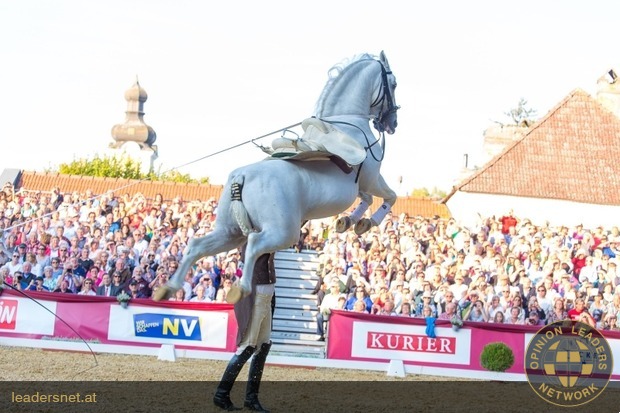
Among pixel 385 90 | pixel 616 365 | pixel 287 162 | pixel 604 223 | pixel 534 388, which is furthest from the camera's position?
pixel 604 223

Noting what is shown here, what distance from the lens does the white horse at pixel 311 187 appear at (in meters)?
8.16

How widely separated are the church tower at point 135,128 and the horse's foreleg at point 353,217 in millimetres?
69071

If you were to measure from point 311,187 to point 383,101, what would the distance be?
48.0 inches

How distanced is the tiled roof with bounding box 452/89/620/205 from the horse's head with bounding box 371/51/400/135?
21016 mm

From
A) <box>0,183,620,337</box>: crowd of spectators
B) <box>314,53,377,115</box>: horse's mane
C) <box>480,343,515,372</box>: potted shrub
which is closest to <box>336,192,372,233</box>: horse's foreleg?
<box>314,53,377,115</box>: horse's mane

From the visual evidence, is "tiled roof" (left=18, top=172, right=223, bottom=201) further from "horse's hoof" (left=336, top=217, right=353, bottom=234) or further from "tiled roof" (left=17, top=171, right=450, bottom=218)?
"horse's hoof" (left=336, top=217, right=353, bottom=234)

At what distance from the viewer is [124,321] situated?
1415 centimetres

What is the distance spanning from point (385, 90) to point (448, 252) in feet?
30.0

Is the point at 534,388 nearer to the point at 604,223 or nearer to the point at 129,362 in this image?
the point at 129,362

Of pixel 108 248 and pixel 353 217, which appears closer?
pixel 353 217

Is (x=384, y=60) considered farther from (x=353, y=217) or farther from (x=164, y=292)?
(x=164, y=292)

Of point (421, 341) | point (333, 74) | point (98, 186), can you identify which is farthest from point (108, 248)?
point (98, 186)

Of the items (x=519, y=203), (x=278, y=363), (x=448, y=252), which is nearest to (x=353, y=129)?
(x=278, y=363)

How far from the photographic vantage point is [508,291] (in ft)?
50.8
